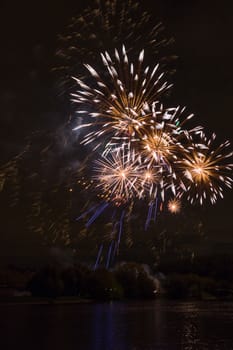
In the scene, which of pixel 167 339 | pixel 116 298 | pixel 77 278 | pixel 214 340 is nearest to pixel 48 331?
pixel 167 339

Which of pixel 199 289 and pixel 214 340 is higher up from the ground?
pixel 199 289

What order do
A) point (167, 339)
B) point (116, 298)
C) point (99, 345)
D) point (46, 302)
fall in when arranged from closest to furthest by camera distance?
point (99, 345) → point (167, 339) → point (46, 302) → point (116, 298)

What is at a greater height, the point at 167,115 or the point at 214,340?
the point at 167,115

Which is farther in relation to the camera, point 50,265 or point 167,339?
point 50,265

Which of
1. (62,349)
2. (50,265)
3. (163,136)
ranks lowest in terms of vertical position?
(62,349)

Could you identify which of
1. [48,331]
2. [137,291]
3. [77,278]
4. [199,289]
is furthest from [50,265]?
[48,331]

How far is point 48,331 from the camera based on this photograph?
54.7 metres

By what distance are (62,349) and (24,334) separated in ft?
43.4

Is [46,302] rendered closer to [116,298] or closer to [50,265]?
[50,265]

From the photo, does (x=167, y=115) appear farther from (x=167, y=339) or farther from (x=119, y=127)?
(x=167, y=339)

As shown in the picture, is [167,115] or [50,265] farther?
[50,265]

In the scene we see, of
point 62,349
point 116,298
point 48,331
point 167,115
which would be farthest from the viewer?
point 116,298

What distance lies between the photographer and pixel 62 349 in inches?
1521

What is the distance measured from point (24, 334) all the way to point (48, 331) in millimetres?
4187
